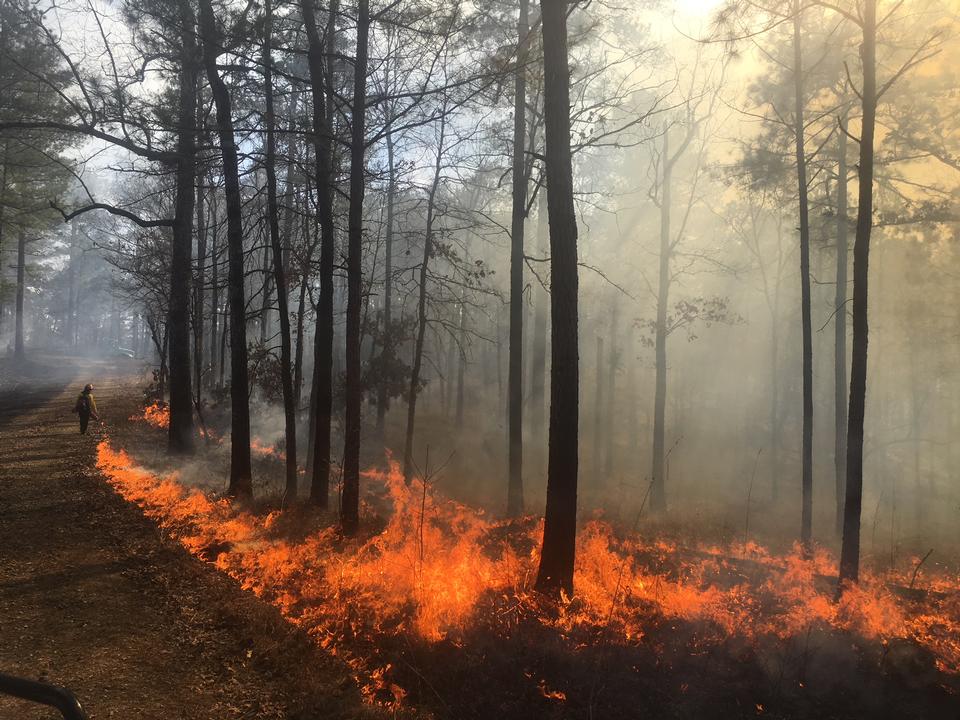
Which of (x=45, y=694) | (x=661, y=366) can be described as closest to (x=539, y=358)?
(x=661, y=366)

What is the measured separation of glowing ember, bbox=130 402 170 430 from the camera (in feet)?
68.6

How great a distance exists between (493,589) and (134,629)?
4.00 metres

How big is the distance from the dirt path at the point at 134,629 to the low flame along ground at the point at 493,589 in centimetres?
42

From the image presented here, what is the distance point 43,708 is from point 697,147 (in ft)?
72.2

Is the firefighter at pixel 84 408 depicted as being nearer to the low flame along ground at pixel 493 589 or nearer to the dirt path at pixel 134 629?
the dirt path at pixel 134 629

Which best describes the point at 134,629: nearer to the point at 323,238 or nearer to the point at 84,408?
the point at 323,238

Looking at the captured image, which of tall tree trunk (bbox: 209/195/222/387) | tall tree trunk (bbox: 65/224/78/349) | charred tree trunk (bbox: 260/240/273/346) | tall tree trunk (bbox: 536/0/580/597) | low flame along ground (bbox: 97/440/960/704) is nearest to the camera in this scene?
low flame along ground (bbox: 97/440/960/704)

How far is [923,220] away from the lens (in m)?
15.7

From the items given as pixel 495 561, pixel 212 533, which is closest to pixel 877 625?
pixel 495 561

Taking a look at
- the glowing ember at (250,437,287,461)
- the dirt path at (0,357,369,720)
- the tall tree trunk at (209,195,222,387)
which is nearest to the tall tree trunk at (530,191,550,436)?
the glowing ember at (250,437,287,461)

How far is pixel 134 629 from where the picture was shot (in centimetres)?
604

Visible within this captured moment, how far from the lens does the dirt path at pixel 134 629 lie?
496 cm

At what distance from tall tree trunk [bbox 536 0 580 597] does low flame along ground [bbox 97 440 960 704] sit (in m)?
0.63

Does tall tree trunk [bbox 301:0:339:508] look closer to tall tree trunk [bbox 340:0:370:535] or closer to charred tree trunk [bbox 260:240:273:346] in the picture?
tall tree trunk [bbox 340:0:370:535]
